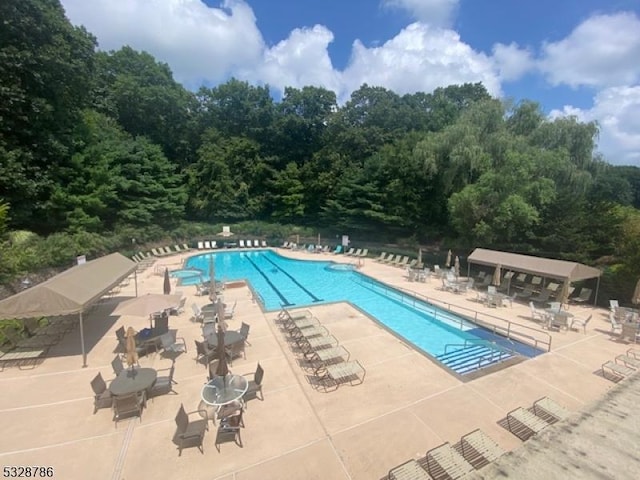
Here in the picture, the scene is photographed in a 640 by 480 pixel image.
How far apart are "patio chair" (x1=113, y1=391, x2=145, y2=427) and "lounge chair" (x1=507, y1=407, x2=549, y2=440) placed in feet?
22.7

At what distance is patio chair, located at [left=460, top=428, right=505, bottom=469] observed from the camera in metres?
4.69

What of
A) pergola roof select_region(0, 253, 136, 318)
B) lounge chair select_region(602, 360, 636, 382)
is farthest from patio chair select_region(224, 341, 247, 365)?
lounge chair select_region(602, 360, 636, 382)

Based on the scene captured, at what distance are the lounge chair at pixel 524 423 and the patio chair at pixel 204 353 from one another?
A: 648cm

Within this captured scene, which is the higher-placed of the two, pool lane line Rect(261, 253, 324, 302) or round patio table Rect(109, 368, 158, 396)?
round patio table Rect(109, 368, 158, 396)

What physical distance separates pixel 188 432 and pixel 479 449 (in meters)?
4.69

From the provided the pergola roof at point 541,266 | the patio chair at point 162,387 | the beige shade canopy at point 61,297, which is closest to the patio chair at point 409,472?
the patio chair at point 162,387

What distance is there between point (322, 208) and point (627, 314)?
2444 centimetres

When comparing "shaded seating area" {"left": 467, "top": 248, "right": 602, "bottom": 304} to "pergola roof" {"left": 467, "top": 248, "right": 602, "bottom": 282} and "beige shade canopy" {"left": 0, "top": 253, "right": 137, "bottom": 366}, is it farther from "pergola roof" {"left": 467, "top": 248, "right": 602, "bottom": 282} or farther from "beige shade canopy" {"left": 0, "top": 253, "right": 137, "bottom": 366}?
"beige shade canopy" {"left": 0, "top": 253, "right": 137, "bottom": 366}

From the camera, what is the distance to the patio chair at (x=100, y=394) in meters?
5.96

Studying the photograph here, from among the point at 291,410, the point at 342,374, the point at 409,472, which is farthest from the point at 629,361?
the point at 291,410

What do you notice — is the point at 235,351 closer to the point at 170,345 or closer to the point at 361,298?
the point at 170,345

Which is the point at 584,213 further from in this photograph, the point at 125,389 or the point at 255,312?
the point at 125,389

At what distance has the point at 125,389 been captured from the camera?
5895mm

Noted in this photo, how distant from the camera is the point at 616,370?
294 inches
